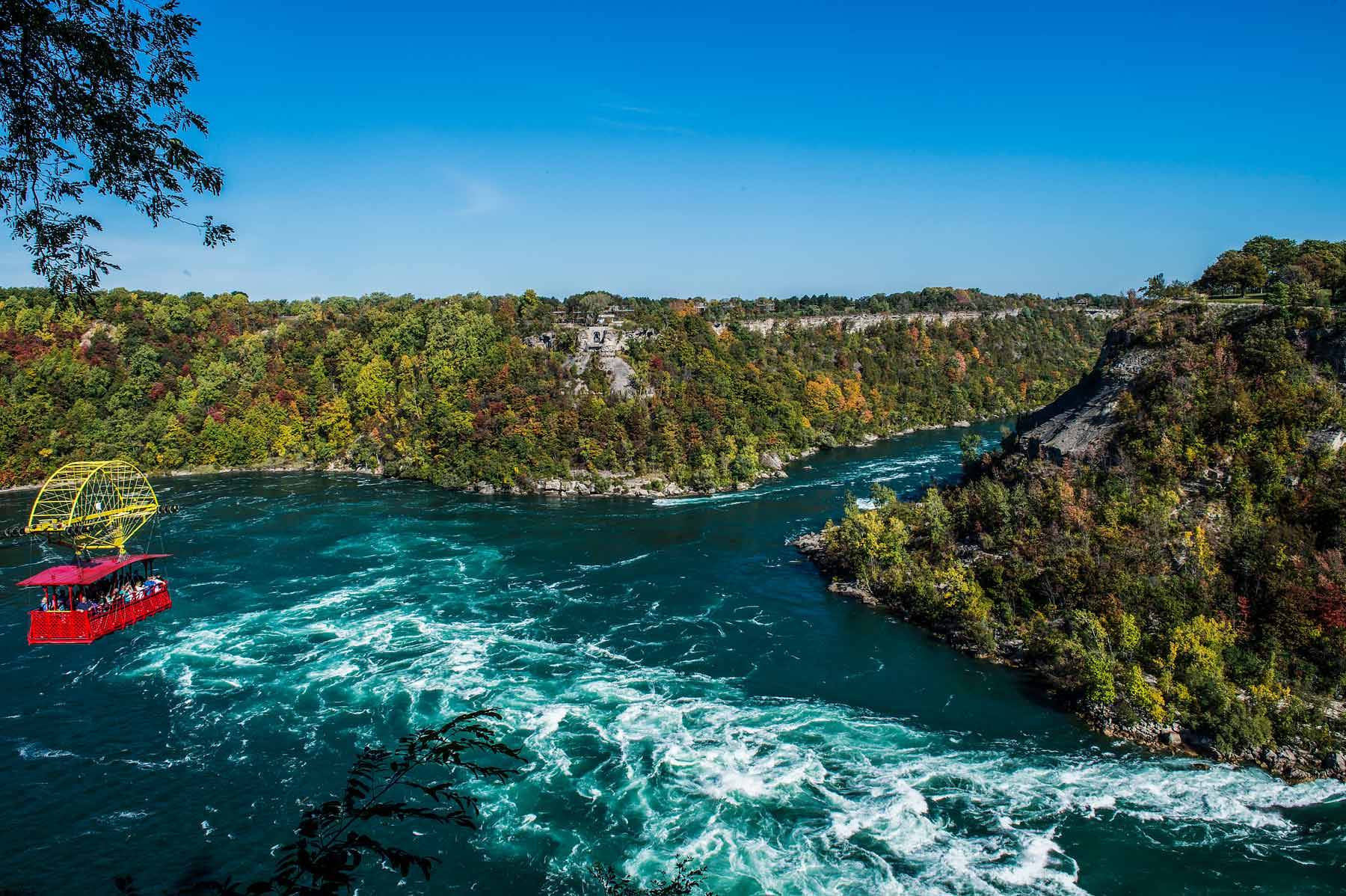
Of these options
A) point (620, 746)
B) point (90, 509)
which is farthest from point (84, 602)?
point (620, 746)

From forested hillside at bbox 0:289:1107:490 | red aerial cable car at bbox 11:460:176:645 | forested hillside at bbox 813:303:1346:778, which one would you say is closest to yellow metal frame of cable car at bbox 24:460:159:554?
red aerial cable car at bbox 11:460:176:645

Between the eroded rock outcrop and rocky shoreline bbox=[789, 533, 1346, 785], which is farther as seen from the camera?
the eroded rock outcrop

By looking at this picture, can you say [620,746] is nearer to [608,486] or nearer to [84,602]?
[84,602]

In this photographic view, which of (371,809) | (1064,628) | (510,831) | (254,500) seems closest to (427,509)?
(254,500)

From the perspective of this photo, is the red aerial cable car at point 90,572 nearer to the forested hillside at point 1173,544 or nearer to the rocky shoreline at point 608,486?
the forested hillside at point 1173,544

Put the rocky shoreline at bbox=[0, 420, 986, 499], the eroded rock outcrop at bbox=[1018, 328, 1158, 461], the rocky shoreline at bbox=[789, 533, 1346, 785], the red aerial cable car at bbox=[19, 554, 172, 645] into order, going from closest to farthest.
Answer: the rocky shoreline at bbox=[789, 533, 1346, 785] → the red aerial cable car at bbox=[19, 554, 172, 645] → the eroded rock outcrop at bbox=[1018, 328, 1158, 461] → the rocky shoreline at bbox=[0, 420, 986, 499]

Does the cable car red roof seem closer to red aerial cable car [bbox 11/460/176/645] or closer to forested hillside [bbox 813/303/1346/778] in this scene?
red aerial cable car [bbox 11/460/176/645]

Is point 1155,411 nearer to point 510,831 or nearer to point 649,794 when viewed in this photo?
point 649,794
